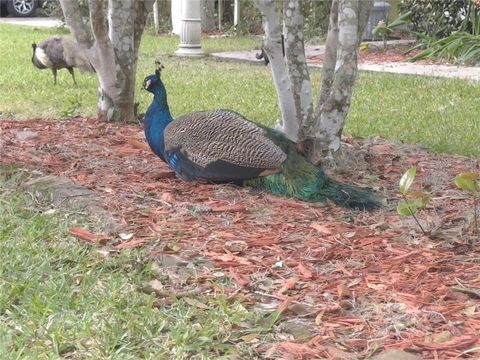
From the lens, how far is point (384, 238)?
422 centimetres

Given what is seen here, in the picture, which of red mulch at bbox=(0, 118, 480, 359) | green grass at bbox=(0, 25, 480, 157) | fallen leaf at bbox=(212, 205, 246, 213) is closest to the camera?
red mulch at bbox=(0, 118, 480, 359)

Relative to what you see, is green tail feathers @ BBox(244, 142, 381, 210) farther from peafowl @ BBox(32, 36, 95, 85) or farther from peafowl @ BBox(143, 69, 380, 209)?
peafowl @ BBox(32, 36, 95, 85)

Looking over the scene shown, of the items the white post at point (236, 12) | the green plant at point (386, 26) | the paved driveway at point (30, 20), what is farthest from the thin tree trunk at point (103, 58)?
the paved driveway at point (30, 20)

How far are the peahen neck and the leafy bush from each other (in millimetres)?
9629

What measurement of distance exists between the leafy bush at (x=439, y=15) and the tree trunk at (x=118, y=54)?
8.23 meters

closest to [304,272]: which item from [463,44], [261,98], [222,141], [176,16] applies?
[222,141]

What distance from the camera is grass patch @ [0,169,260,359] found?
10.2 ft

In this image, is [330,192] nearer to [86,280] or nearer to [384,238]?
[384,238]

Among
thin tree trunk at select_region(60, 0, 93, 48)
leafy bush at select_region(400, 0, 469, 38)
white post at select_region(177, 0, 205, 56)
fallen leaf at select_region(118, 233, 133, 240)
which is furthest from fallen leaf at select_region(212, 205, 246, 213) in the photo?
leafy bush at select_region(400, 0, 469, 38)

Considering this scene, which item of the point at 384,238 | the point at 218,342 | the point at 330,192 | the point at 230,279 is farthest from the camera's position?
the point at 330,192

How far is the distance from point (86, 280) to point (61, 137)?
307cm

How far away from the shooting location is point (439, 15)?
47.9ft

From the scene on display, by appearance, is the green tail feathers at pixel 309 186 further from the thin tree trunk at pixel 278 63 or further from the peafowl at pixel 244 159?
the thin tree trunk at pixel 278 63

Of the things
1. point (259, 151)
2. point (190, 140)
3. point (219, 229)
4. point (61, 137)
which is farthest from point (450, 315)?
point (61, 137)
